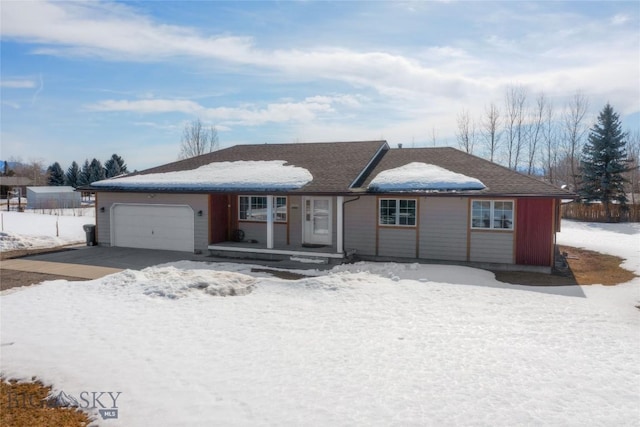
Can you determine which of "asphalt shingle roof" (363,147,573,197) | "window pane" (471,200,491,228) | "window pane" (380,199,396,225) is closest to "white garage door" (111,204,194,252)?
"asphalt shingle roof" (363,147,573,197)

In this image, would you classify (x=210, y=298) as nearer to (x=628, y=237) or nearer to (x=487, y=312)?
(x=487, y=312)

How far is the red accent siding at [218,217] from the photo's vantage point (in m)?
16.2

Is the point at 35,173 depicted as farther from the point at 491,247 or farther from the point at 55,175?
the point at 491,247

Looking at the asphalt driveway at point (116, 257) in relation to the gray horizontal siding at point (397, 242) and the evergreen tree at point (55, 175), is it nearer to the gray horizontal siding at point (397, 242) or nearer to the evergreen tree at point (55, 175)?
the gray horizontal siding at point (397, 242)

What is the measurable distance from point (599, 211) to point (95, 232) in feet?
94.9

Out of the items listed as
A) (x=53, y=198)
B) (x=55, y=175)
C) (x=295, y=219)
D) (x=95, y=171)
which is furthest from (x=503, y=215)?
(x=55, y=175)

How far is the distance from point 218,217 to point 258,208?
1.49 metres

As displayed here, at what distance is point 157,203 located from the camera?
55.1ft

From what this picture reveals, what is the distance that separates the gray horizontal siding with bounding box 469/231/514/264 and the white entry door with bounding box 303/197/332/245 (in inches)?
191

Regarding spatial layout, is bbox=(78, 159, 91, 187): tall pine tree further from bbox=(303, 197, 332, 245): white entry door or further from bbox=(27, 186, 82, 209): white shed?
bbox=(303, 197, 332, 245): white entry door

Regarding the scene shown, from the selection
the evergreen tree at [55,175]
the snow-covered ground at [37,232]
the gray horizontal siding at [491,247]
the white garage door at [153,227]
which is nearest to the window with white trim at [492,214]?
the gray horizontal siding at [491,247]

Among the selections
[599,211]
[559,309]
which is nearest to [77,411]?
[559,309]

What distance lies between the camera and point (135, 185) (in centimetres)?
1705

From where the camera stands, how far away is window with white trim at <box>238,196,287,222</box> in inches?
642
